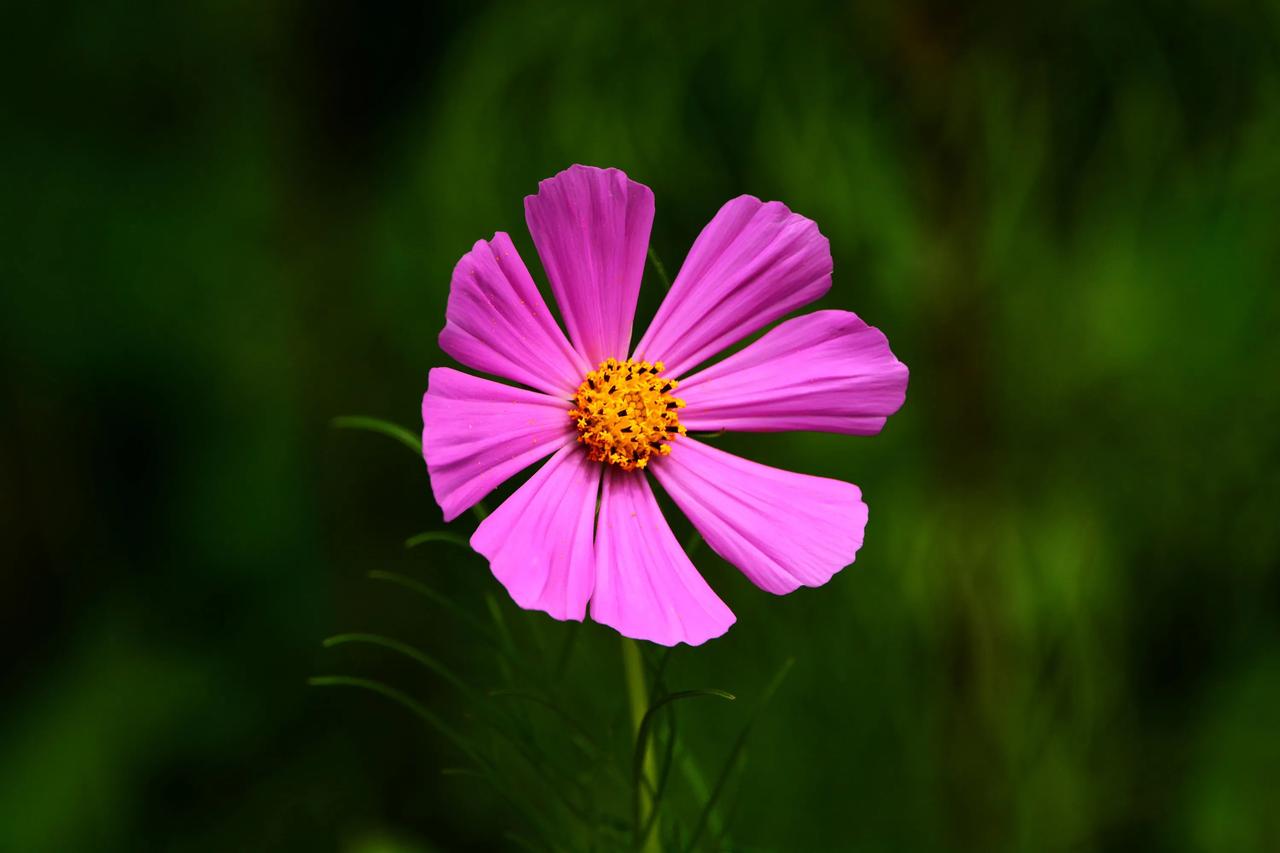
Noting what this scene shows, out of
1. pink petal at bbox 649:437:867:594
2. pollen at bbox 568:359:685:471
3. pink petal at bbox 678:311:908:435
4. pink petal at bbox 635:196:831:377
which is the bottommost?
pink petal at bbox 649:437:867:594

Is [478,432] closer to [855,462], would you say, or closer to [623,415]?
[623,415]

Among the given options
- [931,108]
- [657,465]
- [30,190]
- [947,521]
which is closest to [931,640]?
[947,521]

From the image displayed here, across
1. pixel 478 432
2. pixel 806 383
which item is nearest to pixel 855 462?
→ pixel 806 383

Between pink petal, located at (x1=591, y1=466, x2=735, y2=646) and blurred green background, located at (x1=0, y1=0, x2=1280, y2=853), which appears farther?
blurred green background, located at (x1=0, y1=0, x2=1280, y2=853)

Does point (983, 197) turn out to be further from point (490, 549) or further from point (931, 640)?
point (490, 549)

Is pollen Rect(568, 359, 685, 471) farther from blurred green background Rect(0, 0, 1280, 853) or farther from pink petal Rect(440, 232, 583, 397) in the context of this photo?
blurred green background Rect(0, 0, 1280, 853)

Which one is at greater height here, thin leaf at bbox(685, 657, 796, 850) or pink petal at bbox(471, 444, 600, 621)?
pink petal at bbox(471, 444, 600, 621)

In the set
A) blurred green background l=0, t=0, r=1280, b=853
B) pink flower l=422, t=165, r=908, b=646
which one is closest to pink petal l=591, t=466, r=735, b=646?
pink flower l=422, t=165, r=908, b=646
